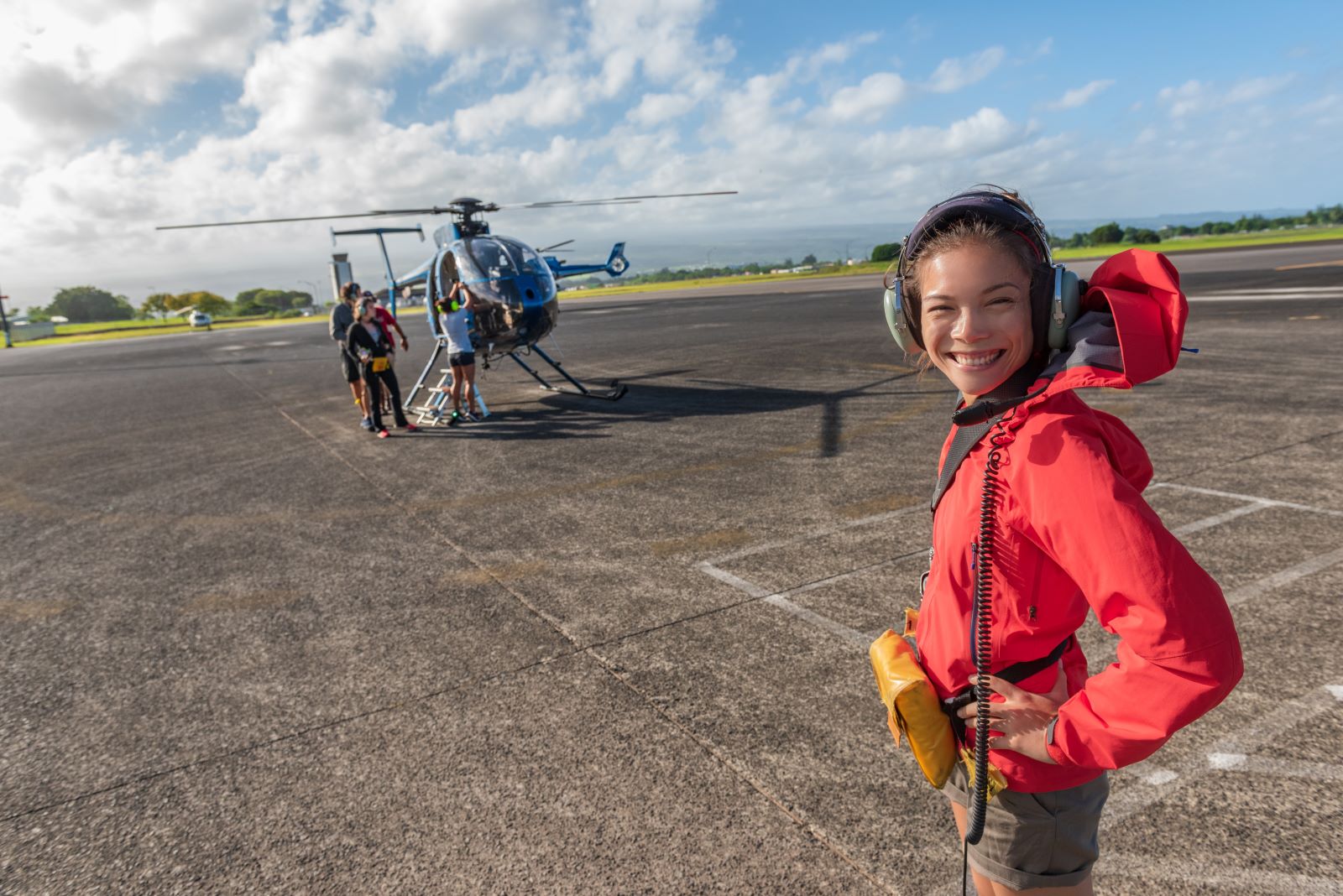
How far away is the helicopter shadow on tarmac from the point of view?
1188 cm

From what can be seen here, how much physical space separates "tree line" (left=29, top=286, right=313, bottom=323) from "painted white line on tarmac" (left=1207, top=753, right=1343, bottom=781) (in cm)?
16022

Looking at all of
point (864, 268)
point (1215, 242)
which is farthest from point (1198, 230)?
point (864, 268)

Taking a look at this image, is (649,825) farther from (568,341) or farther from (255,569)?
(568,341)

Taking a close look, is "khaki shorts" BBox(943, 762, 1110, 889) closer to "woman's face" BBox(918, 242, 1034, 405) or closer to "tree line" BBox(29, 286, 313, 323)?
Result: "woman's face" BBox(918, 242, 1034, 405)

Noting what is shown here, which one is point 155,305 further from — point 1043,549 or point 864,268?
point 1043,549

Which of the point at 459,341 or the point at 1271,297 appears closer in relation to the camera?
the point at 459,341

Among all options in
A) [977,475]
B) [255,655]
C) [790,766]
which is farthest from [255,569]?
[977,475]

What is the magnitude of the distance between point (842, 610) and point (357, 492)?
246 inches

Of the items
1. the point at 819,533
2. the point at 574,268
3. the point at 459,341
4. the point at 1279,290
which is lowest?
the point at 819,533

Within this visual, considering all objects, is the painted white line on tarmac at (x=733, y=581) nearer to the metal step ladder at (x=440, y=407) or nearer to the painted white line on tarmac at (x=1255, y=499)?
the painted white line on tarmac at (x=1255, y=499)

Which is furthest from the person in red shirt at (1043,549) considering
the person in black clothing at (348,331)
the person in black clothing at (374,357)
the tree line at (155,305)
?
the tree line at (155,305)

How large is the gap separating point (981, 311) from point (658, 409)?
38.1 ft

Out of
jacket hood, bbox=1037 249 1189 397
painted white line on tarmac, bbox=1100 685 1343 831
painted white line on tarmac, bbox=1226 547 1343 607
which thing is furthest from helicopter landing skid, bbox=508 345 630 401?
jacket hood, bbox=1037 249 1189 397

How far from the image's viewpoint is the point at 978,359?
1626mm
